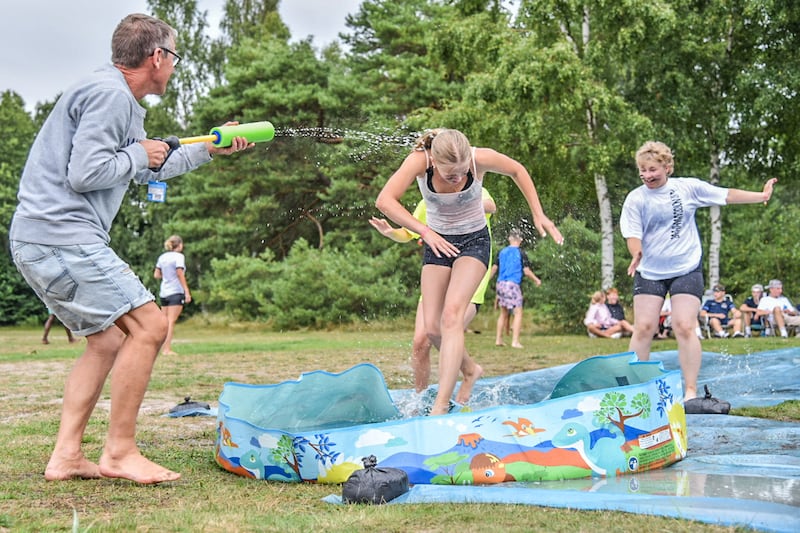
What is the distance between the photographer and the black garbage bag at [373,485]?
11.3 feet

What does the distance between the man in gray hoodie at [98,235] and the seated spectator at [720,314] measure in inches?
525

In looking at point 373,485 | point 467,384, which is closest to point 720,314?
point 467,384

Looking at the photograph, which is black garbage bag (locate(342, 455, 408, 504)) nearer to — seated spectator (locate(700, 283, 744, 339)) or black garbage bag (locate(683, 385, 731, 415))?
black garbage bag (locate(683, 385, 731, 415))

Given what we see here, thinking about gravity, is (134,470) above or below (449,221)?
below

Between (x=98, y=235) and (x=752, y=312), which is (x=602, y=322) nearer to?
(x=752, y=312)

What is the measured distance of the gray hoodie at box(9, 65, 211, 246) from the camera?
3746mm

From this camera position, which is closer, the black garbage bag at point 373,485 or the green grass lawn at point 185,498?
the green grass lawn at point 185,498

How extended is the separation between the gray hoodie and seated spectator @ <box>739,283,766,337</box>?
13.7m

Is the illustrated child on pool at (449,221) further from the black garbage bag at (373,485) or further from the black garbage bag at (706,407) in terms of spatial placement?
the black garbage bag at (706,407)

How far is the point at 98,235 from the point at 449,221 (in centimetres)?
213

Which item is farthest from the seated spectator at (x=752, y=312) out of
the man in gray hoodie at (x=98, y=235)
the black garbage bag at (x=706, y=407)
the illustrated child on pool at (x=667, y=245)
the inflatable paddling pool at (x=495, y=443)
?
the man in gray hoodie at (x=98, y=235)

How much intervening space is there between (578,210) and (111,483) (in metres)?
15.0

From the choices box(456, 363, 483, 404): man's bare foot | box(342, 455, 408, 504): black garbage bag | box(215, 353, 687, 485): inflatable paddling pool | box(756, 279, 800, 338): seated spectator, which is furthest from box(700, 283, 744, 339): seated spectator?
box(342, 455, 408, 504): black garbage bag

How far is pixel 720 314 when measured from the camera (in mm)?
15797
